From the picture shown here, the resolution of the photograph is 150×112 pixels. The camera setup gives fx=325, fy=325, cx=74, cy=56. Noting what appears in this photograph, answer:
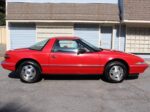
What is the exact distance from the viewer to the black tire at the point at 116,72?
10680 millimetres

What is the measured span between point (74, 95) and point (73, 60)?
2001mm

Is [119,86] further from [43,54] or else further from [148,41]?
[148,41]

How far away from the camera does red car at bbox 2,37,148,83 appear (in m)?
10.6

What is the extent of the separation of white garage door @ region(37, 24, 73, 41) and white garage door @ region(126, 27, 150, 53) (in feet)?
10.7

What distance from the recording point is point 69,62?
34.9 ft

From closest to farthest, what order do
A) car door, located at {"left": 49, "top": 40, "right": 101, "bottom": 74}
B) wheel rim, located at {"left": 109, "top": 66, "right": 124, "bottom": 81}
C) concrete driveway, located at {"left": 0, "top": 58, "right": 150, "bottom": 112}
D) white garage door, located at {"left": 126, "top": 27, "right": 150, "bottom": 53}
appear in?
concrete driveway, located at {"left": 0, "top": 58, "right": 150, "bottom": 112}
car door, located at {"left": 49, "top": 40, "right": 101, "bottom": 74}
wheel rim, located at {"left": 109, "top": 66, "right": 124, "bottom": 81}
white garage door, located at {"left": 126, "top": 27, "right": 150, "bottom": 53}

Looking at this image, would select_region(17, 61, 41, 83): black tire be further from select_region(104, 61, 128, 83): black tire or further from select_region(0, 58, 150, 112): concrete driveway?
select_region(104, 61, 128, 83): black tire

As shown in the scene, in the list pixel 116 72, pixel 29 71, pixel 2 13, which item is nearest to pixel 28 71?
pixel 29 71

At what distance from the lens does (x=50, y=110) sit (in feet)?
24.0

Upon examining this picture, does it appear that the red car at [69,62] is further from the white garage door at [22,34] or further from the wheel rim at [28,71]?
the white garage door at [22,34]

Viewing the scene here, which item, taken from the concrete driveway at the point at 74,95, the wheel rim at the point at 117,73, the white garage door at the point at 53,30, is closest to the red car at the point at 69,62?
the wheel rim at the point at 117,73

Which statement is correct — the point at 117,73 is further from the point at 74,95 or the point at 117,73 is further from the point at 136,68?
the point at 74,95

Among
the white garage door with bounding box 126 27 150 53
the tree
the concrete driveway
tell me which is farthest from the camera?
the tree

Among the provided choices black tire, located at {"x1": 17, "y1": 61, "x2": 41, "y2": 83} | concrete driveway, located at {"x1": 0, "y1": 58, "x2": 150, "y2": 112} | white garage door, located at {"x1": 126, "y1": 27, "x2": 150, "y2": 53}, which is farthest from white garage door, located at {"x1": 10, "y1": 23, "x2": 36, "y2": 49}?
black tire, located at {"x1": 17, "y1": 61, "x2": 41, "y2": 83}
